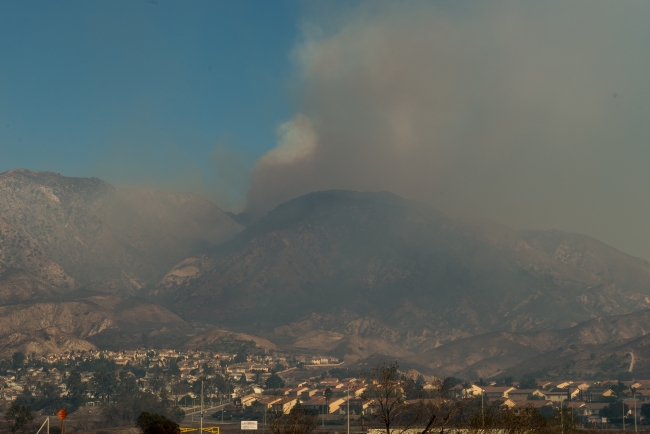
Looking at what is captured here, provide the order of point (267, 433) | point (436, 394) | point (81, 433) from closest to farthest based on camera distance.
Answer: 1. point (436, 394)
2. point (267, 433)
3. point (81, 433)

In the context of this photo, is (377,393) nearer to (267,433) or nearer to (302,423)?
(302,423)

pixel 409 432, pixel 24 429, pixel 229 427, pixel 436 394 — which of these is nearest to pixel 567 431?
pixel 409 432

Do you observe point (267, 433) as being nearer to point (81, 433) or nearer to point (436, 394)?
point (81, 433)

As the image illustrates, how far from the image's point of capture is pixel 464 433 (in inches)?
3521

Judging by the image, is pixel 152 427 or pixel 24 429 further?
pixel 24 429

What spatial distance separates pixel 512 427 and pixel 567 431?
32738mm

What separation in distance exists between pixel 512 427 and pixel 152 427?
4280 cm

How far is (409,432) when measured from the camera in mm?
98875

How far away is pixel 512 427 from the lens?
281 feet

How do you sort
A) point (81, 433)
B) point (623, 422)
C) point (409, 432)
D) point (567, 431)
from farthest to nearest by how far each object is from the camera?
point (623, 422), point (81, 433), point (567, 431), point (409, 432)

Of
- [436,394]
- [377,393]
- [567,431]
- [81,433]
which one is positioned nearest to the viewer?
[377,393]

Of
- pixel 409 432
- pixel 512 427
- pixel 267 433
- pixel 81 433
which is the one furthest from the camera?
pixel 81 433

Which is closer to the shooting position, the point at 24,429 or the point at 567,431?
the point at 567,431

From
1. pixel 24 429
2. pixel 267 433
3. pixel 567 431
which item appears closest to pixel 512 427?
pixel 567 431
